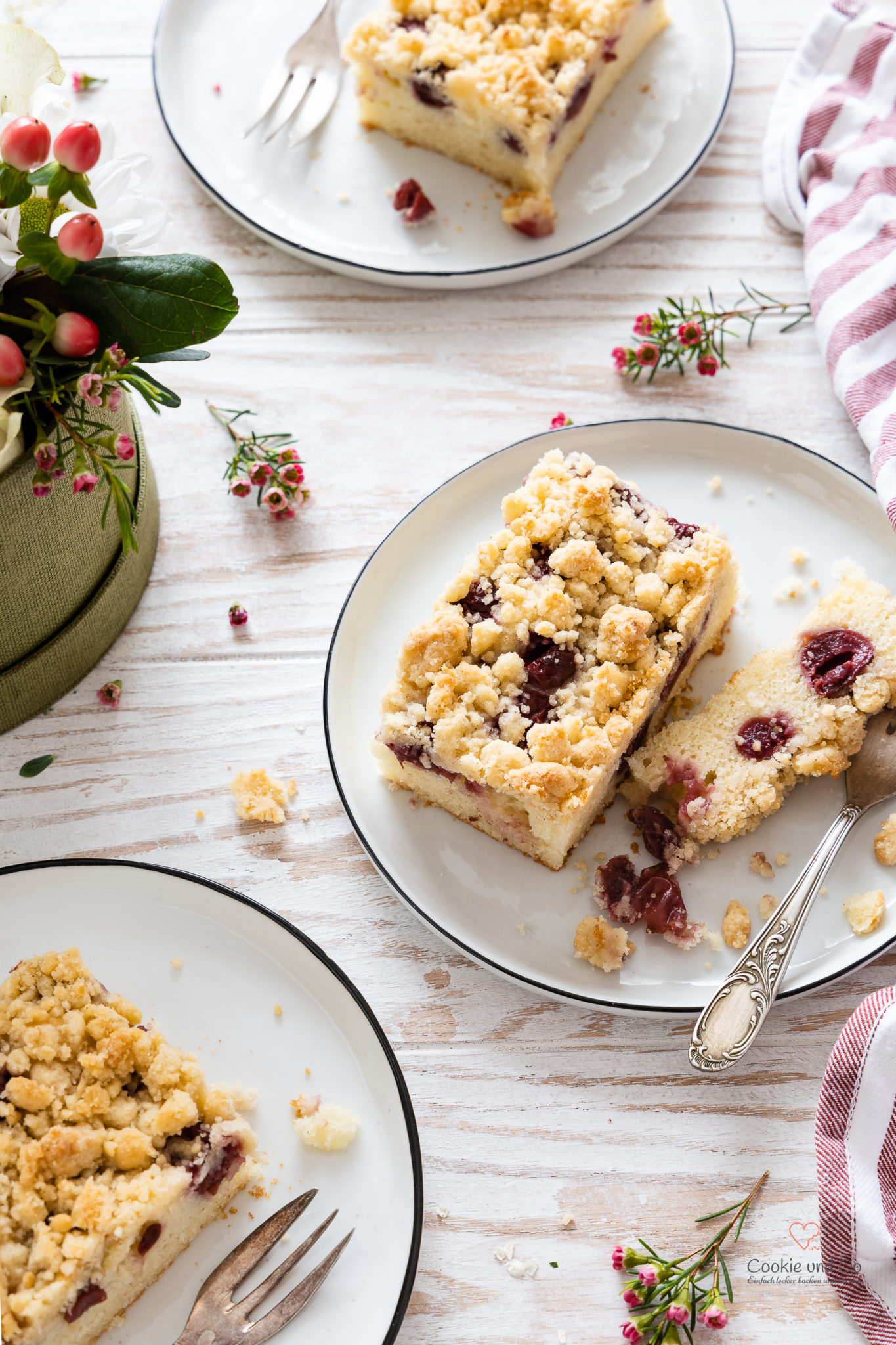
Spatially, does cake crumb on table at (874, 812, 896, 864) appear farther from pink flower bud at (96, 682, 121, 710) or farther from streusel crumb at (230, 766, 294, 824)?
pink flower bud at (96, 682, 121, 710)

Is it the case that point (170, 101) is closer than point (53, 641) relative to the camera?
No

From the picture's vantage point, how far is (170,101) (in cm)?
378

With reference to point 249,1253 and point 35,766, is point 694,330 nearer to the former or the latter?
point 35,766

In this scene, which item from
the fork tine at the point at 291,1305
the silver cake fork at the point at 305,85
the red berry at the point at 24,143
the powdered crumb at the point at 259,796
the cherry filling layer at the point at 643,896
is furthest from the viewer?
the silver cake fork at the point at 305,85

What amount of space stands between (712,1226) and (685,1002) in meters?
0.53

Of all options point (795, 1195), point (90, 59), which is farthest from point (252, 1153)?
point (90, 59)

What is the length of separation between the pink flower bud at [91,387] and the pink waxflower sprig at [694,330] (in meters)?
1.81

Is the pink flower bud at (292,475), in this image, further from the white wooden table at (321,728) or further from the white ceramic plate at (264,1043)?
the white ceramic plate at (264,1043)

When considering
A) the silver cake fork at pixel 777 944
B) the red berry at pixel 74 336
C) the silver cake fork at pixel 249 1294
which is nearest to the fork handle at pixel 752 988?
the silver cake fork at pixel 777 944

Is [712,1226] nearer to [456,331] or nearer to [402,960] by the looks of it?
[402,960]

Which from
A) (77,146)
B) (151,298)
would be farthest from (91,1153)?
(77,146)

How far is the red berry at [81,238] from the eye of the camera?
2.14 meters

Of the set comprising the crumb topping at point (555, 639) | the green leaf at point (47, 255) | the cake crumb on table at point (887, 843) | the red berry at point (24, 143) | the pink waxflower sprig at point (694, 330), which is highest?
the red berry at point (24, 143)

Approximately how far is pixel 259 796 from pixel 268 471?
96 cm
